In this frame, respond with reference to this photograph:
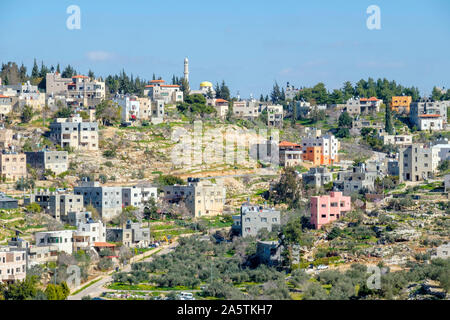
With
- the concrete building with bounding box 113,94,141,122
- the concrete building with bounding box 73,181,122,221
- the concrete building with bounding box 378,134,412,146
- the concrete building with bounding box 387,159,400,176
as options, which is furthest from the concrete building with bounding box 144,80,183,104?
the concrete building with bounding box 73,181,122,221

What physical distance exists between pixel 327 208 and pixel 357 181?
18.5 feet

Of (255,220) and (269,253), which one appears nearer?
(269,253)

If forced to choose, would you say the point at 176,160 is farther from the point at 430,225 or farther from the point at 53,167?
the point at 430,225

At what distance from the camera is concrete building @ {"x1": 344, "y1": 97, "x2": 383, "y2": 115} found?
7519cm

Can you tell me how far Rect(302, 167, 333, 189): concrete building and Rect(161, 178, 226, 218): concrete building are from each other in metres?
4.38

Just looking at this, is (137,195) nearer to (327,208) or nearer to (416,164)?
(327,208)

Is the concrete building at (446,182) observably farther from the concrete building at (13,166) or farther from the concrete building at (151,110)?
the concrete building at (151,110)

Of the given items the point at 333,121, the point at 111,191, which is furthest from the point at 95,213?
the point at 333,121

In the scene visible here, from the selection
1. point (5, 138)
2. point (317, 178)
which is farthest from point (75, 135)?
point (317, 178)

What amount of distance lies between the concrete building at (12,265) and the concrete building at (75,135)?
1829 cm

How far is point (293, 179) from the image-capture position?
5188 cm

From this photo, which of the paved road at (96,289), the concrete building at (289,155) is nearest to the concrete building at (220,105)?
the concrete building at (289,155)

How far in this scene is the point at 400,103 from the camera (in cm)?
7756
